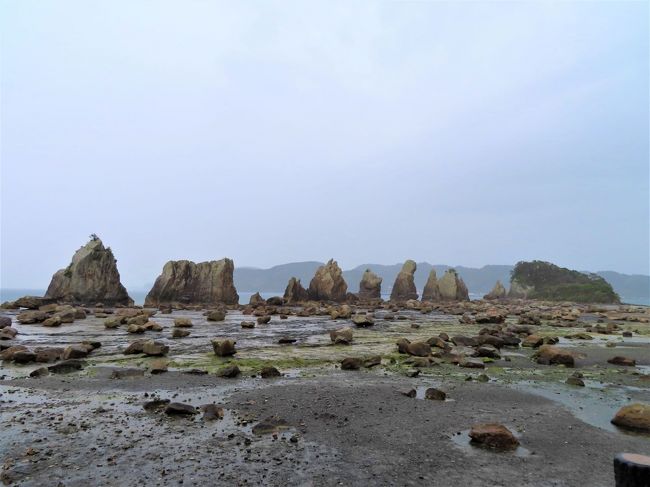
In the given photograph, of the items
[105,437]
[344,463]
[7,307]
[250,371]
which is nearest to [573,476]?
[344,463]

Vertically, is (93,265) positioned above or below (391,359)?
above

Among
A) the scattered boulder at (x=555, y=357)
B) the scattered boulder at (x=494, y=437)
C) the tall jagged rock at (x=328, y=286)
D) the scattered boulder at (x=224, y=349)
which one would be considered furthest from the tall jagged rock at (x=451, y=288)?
the scattered boulder at (x=494, y=437)

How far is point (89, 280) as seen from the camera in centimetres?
6625

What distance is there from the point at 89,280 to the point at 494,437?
232ft

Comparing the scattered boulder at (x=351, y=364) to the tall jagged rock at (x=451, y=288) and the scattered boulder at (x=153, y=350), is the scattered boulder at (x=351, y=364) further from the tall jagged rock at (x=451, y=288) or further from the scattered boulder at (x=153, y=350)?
the tall jagged rock at (x=451, y=288)

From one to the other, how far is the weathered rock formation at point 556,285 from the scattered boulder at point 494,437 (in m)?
107

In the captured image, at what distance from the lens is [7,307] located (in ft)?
165

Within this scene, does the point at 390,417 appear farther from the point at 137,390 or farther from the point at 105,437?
the point at 137,390

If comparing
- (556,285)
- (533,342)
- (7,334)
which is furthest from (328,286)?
(556,285)

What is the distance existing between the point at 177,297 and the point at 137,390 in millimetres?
64744

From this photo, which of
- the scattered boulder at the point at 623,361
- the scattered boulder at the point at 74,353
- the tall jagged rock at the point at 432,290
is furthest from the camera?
the tall jagged rock at the point at 432,290

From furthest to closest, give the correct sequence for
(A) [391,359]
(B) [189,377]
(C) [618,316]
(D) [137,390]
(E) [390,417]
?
(C) [618,316], (A) [391,359], (B) [189,377], (D) [137,390], (E) [390,417]

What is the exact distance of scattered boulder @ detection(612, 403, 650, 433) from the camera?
32.8 ft

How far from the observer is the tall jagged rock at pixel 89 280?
6538 cm
